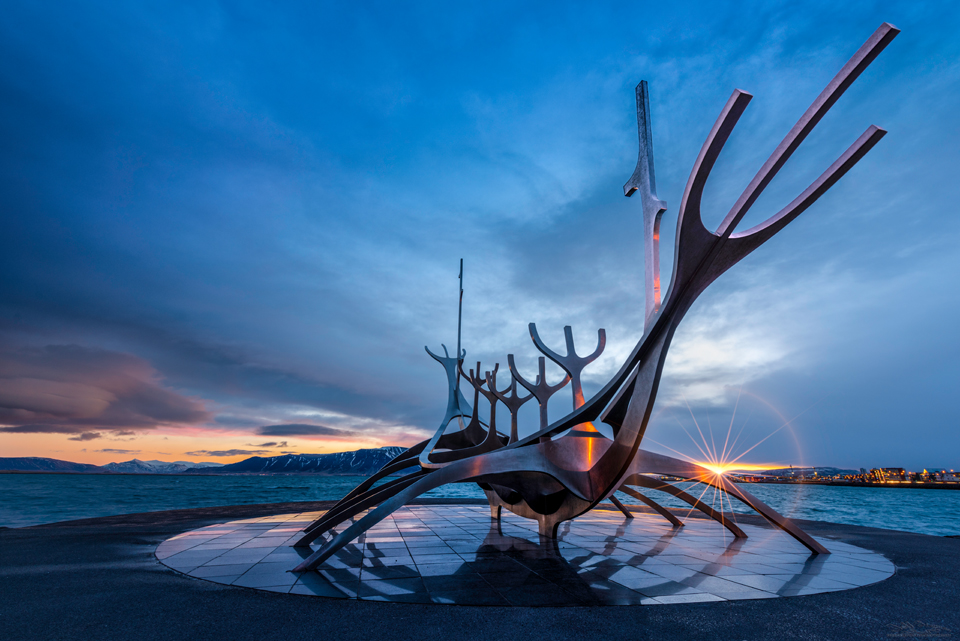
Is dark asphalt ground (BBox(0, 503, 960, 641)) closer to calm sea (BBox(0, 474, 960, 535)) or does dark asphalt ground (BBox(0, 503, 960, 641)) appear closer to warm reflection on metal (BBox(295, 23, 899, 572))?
warm reflection on metal (BBox(295, 23, 899, 572))

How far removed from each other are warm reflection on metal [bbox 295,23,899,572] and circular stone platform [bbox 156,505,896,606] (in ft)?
2.33

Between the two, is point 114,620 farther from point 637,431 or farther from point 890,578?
point 890,578

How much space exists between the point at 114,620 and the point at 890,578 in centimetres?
A: 1181

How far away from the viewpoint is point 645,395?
8391 mm

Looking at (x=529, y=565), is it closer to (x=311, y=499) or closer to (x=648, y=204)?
(x=648, y=204)

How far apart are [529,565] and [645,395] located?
12.4 ft

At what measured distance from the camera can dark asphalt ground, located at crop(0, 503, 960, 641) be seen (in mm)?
5125

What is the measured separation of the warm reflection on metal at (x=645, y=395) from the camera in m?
5.94

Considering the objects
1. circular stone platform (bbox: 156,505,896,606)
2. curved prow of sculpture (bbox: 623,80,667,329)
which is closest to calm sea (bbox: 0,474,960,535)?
circular stone platform (bbox: 156,505,896,606)

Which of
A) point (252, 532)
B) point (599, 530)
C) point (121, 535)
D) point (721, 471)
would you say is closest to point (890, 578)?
point (721, 471)

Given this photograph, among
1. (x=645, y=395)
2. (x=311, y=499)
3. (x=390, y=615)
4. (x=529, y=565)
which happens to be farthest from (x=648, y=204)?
(x=311, y=499)

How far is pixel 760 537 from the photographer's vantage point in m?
12.8

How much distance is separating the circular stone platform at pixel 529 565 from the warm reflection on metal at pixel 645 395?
71 centimetres

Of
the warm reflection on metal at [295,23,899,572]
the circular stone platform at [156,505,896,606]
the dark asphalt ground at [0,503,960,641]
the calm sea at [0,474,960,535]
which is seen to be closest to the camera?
the dark asphalt ground at [0,503,960,641]
